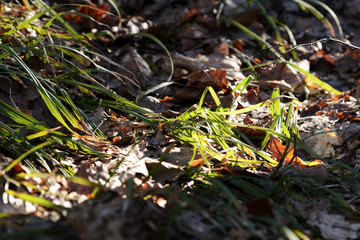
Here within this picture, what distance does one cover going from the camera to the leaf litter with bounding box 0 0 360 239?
117 centimetres

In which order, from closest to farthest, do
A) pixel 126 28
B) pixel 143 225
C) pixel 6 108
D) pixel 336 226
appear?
pixel 143 225, pixel 336 226, pixel 6 108, pixel 126 28

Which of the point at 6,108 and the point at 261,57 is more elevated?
the point at 6,108

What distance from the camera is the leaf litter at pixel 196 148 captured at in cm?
117

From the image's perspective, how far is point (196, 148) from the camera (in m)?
1.82

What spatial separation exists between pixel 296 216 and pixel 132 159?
771 mm

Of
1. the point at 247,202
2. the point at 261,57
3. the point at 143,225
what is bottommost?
the point at 261,57

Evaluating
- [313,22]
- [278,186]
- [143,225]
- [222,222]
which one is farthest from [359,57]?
[143,225]

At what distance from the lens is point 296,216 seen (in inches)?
53.2

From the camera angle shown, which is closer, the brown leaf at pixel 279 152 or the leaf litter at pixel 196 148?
the leaf litter at pixel 196 148

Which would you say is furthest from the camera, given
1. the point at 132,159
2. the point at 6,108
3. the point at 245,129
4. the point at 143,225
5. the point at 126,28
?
the point at 126,28

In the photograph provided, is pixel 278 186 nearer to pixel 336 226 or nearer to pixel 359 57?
pixel 336 226

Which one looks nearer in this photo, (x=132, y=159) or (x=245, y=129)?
(x=132, y=159)

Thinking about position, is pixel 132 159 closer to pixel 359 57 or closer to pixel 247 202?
pixel 247 202

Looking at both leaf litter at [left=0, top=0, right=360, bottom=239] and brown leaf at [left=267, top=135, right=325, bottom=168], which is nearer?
leaf litter at [left=0, top=0, right=360, bottom=239]
